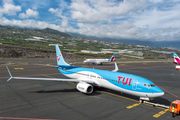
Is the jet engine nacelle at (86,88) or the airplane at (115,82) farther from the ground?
the airplane at (115,82)

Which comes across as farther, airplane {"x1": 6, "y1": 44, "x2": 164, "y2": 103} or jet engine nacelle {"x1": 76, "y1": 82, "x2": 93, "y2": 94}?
jet engine nacelle {"x1": 76, "y1": 82, "x2": 93, "y2": 94}

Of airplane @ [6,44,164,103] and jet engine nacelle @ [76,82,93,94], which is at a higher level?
airplane @ [6,44,164,103]

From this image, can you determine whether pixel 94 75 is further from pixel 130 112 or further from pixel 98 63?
pixel 98 63

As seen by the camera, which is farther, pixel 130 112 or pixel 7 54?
pixel 7 54

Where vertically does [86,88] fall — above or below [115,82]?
below

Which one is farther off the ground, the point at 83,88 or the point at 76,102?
the point at 83,88

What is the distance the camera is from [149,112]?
54.3ft

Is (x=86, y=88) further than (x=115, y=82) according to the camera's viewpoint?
Yes

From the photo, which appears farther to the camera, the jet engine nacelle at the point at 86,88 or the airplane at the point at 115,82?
the jet engine nacelle at the point at 86,88

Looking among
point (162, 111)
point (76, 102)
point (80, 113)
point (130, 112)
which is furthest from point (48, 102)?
point (162, 111)

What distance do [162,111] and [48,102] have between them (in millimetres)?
16376

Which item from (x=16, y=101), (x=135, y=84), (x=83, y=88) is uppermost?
(x=135, y=84)

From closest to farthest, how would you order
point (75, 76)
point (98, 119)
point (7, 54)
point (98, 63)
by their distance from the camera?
point (98, 119) < point (75, 76) < point (98, 63) < point (7, 54)

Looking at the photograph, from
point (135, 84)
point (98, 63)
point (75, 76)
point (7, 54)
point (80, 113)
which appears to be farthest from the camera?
point (7, 54)
